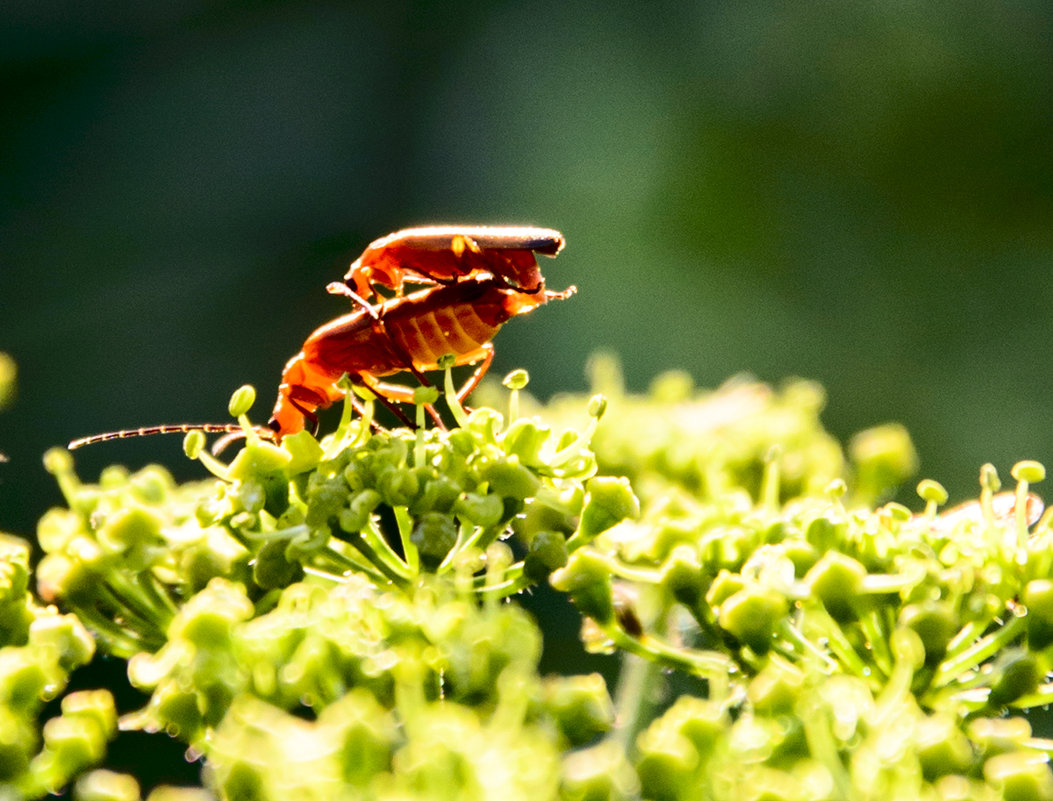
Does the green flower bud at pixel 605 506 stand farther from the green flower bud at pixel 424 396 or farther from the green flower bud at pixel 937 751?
the green flower bud at pixel 937 751

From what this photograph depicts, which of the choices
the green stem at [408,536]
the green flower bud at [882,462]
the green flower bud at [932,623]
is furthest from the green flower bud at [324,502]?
the green flower bud at [882,462]

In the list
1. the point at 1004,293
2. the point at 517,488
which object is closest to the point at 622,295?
the point at 1004,293

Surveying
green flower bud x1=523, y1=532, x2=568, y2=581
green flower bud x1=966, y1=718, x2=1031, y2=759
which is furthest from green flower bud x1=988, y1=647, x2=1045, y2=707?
green flower bud x1=523, y1=532, x2=568, y2=581

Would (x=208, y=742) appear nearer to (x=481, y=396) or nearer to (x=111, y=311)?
(x=481, y=396)

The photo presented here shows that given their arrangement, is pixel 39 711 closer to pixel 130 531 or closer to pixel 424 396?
pixel 130 531

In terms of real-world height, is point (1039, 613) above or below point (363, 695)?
below

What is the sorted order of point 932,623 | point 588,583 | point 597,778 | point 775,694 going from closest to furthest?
point 597,778
point 775,694
point 932,623
point 588,583

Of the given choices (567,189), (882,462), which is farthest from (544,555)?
(567,189)
